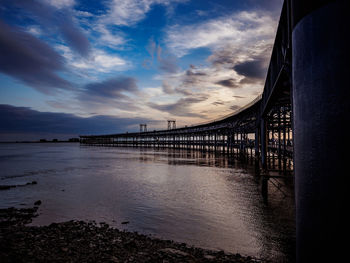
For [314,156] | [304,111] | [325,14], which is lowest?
[314,156]

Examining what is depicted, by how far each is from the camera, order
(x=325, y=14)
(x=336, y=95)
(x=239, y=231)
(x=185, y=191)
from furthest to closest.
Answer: (x=185, y=191)
(x=239, y=231)
(x=325, y=14)
(x=336, y=95)

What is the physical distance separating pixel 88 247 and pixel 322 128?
7.72 meters

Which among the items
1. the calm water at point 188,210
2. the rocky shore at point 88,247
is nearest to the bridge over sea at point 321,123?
the rocky shore at point 88,247

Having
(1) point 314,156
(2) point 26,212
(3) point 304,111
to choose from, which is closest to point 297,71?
(3) point 304,111

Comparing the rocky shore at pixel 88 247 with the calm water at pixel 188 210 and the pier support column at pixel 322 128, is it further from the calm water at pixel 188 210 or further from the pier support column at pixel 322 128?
the pier support column at pixel 322 128

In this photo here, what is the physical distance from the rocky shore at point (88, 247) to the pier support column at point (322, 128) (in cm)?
412

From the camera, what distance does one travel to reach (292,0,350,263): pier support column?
10.2 ft

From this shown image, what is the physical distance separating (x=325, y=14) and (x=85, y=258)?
27.1ft

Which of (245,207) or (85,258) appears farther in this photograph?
(245,207)

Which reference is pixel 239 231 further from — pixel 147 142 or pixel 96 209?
pixel 147 142

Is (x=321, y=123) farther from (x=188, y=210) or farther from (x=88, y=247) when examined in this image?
(x=188, y=210)

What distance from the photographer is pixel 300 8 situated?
157 inches

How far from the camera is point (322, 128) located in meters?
3.38

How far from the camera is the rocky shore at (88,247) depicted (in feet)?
21.8
